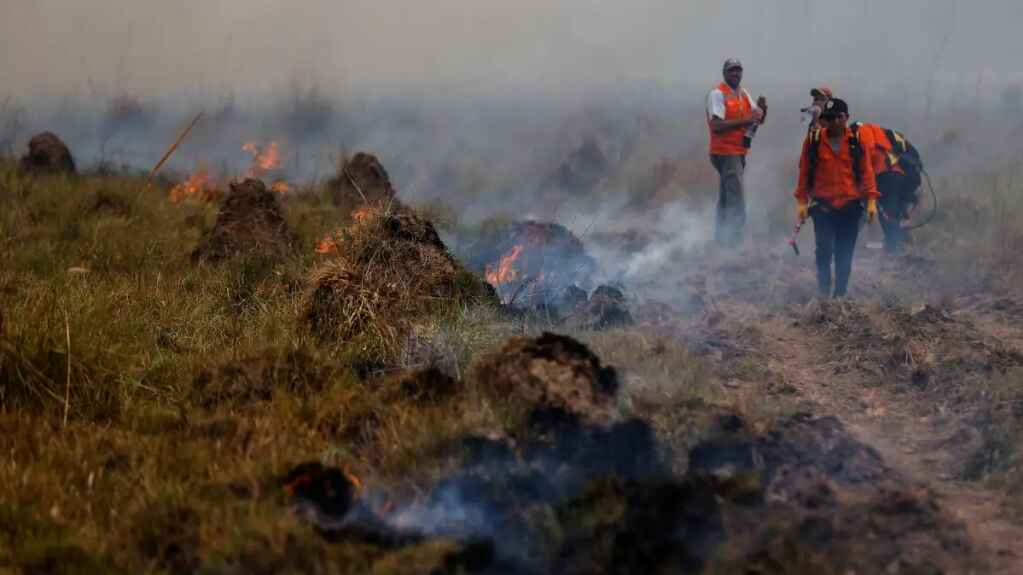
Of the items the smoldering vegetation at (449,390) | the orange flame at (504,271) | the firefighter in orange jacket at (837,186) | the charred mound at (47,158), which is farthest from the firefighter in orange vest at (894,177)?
the charred mound at (47,158)

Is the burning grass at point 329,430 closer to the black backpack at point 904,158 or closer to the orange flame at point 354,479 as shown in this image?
the orange flame at point 354,479

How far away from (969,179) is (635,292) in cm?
719

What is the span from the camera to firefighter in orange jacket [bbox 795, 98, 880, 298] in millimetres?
8375

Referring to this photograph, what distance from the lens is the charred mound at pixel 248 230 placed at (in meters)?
7.53

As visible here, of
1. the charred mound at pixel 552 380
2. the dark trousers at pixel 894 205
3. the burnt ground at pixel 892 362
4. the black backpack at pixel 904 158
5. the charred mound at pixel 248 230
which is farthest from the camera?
the dark trousers at pixel 894 205

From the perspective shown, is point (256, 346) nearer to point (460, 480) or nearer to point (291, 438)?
point (291, 438)

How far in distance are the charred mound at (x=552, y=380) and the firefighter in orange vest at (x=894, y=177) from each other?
6.87 m

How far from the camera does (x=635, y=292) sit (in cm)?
888

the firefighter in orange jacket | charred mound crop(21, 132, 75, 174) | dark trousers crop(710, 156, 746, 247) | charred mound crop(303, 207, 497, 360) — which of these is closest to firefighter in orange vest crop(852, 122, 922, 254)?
dark trousers crop(710, 156, 746, 247)

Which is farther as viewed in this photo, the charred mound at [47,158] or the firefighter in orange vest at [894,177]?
the charred mound at [47,158]

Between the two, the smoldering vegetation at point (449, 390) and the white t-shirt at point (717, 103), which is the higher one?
the white t-shirt at point (717, 103)

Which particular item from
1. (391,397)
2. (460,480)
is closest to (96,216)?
(391,397)

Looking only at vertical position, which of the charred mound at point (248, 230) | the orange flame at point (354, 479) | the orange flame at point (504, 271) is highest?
the charred mound at point (248, 230)

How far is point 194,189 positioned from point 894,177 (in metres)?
8.29
